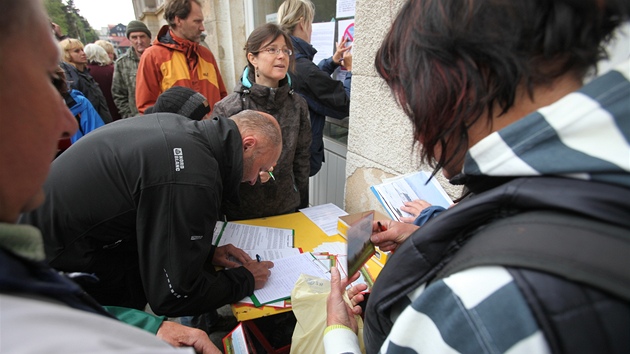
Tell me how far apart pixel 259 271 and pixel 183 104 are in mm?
1415

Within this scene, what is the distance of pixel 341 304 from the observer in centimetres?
116

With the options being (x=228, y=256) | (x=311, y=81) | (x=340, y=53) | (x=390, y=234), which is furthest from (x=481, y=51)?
(x=340, y=53)

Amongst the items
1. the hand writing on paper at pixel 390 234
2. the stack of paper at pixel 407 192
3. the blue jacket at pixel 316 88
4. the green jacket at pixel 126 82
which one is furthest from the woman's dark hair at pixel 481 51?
the green jacket at pixel 126 82

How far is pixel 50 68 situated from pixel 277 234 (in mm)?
1654

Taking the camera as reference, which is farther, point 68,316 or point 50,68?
point 50,68

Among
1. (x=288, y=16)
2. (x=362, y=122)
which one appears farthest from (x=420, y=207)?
(x=288, y=16)

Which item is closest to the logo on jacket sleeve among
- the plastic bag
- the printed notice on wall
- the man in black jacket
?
the man in black jacket

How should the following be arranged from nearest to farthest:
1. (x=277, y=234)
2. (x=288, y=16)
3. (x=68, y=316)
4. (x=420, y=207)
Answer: (x=68, y=316), (x=420, y=207), (x=277, y=234), (x=288, y=16)

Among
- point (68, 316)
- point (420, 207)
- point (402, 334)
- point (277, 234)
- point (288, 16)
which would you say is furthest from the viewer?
point (288, 16)

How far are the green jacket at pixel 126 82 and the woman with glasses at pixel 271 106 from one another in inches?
100

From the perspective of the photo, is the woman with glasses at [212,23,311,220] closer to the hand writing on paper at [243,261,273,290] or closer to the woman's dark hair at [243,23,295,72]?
the woman's dark hair at [243,23,295,72]

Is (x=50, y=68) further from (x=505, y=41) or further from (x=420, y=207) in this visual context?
(x=420, y=207)

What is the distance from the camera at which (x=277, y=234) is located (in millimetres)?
2076

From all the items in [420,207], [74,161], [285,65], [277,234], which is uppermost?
[285,65]
